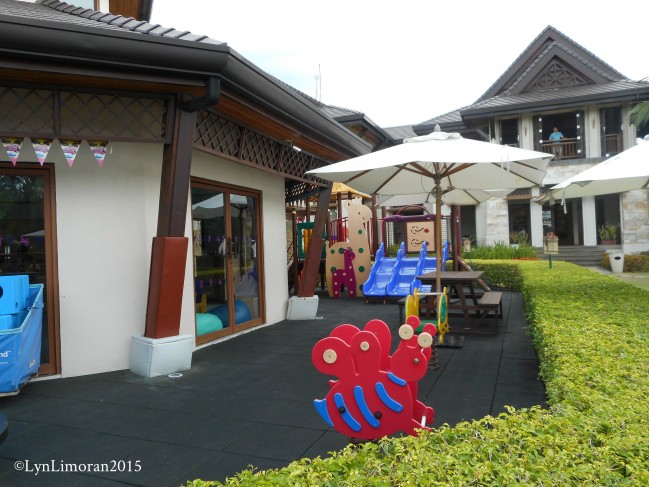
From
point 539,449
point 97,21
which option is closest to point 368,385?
point 539,449

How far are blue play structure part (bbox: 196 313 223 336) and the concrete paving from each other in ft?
1.14

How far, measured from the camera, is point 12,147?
4625mm

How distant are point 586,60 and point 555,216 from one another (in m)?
8.15

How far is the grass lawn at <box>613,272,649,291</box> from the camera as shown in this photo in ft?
46.2

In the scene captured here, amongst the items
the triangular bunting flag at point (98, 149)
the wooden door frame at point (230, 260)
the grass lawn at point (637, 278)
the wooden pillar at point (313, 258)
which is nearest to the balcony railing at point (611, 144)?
the grass lawn at point (637, 278)

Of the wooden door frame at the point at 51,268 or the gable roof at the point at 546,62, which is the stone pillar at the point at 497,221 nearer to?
the gable roof at the point at 546,62

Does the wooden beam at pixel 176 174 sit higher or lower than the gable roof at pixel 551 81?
lower

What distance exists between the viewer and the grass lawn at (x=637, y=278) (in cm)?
1407

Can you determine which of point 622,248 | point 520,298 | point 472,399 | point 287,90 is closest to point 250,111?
point 287,90

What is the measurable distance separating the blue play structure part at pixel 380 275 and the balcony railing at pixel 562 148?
1411cm

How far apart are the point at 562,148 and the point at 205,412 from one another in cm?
2348

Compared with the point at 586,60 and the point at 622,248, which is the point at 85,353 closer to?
the point at 622,248

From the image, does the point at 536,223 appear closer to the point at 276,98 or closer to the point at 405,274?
the point at 405,274

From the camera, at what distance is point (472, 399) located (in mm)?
4227
